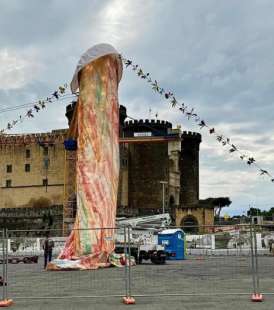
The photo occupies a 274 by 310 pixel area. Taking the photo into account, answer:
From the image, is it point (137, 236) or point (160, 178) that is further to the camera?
point (160, 178)

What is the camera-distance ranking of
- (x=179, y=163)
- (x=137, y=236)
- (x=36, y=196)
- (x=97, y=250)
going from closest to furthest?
1. (x=97, y=250)
2. (x=137, y=236)
3. (x=36, y=196)
4. (x=179, y=163)

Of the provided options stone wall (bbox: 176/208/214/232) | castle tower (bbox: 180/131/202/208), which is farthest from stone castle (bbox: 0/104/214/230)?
castle tower (bbox: 180/131/202/208)

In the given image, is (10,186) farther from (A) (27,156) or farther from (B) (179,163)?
→ (B) (179,163)

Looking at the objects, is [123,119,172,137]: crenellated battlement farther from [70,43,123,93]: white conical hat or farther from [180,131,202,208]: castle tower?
[70,43,123,93]: white conical hat

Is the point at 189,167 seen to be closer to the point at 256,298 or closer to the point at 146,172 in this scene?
the point at 146,172

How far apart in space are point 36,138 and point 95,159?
4954 cm

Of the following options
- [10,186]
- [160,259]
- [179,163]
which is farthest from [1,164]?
[160,259]

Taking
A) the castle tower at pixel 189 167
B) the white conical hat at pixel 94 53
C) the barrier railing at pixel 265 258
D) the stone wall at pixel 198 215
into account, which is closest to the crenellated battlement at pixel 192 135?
the castle tower at pixel 189 167

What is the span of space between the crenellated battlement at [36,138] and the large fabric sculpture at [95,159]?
150 feet

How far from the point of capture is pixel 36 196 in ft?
226

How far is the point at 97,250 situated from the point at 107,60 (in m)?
7.46

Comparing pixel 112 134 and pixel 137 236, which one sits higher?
pixel 112 134

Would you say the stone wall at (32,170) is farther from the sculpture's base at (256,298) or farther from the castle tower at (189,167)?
the sculpture's base at (256,298)

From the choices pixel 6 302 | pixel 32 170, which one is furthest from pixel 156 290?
pixel 32 170
